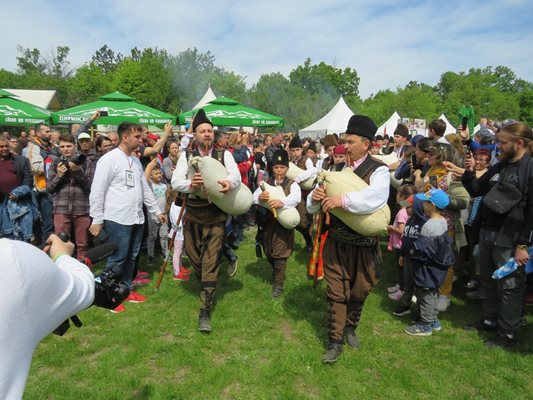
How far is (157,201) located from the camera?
21.4 feet

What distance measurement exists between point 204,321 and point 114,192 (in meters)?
2.02

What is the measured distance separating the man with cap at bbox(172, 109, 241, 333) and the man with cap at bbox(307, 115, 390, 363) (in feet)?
4.48

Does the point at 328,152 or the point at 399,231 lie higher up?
the point at 328,152

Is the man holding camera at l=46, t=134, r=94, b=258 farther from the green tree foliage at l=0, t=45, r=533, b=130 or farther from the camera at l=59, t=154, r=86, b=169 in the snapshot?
the green tree foliage at l=0, t=45, r=533, b=130

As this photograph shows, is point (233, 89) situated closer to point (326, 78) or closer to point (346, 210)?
point (326, 78)

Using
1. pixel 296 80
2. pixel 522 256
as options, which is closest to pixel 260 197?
pixel 522 256

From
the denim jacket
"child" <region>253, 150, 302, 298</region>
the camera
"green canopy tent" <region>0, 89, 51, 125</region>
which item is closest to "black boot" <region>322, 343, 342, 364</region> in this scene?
"child" <region>253, 150, 302, 298</region>

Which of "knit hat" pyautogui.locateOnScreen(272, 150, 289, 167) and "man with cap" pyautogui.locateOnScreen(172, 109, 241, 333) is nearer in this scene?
"man with cap" pyautogui.locateOnScreen(172, 109, 241, 333)

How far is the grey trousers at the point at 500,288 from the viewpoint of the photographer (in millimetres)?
3965

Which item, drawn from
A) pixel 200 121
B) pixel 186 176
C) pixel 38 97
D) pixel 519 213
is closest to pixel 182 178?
pixel 186 176

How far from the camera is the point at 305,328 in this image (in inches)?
180

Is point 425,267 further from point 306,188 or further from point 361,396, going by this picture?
point 306,188

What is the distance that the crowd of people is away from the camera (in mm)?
3887

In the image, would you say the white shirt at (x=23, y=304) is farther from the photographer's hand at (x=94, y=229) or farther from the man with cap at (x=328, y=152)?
the man with cap at (x=328, y=152)
